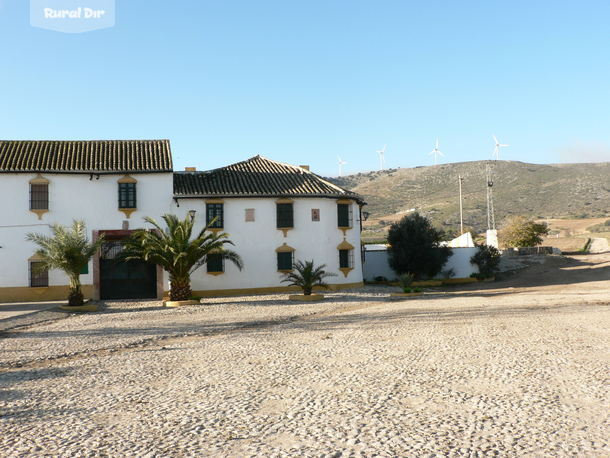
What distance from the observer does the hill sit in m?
84.3

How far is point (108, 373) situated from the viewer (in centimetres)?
975

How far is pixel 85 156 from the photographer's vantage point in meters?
28.7

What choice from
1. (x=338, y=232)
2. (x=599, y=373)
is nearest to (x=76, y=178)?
(x=338, y=232)

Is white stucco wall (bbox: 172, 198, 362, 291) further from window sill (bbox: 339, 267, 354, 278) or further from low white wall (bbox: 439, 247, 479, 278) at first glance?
low white wall (bbox: 439, 247, 479, 278)

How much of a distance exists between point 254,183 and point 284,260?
4707 mm

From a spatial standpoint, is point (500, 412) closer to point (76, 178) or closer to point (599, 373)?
point (599, 373)

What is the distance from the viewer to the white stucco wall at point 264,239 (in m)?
29.3

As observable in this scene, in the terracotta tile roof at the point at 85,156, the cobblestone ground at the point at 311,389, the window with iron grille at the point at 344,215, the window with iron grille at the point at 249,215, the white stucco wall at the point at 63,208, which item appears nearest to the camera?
the cobblestone ground at the point at 311,389

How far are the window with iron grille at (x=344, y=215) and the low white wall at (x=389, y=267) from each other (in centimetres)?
730

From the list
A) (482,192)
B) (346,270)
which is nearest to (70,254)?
(346,270)

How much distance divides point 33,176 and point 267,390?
23.4m

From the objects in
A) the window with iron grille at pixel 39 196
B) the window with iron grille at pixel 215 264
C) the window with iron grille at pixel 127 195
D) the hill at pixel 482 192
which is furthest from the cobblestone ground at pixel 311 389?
the hill at pixel 482 192

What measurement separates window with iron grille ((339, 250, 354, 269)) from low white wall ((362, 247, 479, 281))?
668 centimetres

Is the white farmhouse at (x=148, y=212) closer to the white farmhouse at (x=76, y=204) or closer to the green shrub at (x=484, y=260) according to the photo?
the white farmhouse at (x=76, y=204)
